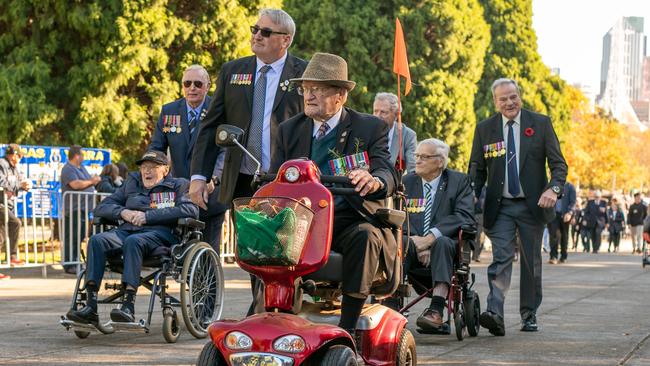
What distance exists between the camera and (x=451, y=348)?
356 inches

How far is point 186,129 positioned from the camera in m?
10.2

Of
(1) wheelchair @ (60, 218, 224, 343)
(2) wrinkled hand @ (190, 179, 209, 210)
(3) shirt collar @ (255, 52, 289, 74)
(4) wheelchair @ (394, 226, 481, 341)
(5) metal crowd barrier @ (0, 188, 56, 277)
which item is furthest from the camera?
(5) metal crowd barrier @ (0, 188, 56, 277)

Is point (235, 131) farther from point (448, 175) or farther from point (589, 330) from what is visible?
point (589, 330)

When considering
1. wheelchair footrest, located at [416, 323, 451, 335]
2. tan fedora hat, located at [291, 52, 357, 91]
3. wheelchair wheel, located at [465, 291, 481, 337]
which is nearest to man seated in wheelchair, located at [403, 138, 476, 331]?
wheelchair footrest, located at [416, 323, 451, 335]

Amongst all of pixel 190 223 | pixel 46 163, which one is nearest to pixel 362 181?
pixel 190 223

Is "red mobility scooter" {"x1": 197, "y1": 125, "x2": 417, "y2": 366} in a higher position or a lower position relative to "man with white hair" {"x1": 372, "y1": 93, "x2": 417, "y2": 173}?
lower

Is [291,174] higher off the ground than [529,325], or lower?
higher

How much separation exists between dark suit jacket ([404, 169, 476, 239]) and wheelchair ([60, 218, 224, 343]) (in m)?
1.58

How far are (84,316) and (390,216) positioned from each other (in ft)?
11.0

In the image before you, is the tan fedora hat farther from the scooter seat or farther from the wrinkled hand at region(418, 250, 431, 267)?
the wrinkled hand at region(418, 250, 431, 267)

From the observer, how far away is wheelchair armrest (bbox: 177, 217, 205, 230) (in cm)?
947

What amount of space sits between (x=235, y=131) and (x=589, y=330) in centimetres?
510

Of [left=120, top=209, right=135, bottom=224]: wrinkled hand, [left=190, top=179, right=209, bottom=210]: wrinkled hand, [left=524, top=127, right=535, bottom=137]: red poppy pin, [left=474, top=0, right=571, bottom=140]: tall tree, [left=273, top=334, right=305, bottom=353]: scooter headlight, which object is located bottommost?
[left=273, top=334, right=305, bottom=353]: scooter headlight

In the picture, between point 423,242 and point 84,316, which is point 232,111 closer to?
point 84,316
